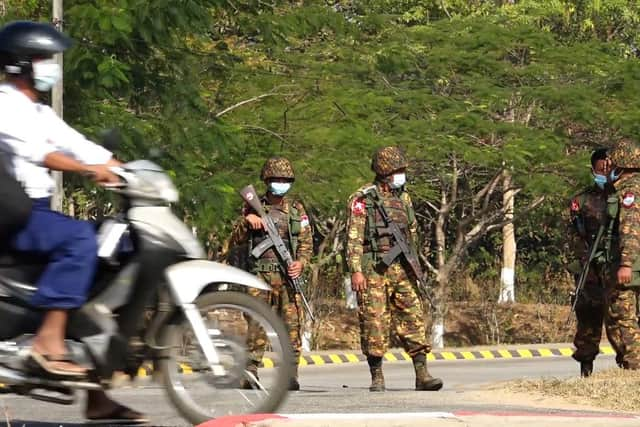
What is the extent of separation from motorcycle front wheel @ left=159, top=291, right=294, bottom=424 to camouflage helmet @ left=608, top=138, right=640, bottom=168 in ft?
19.8

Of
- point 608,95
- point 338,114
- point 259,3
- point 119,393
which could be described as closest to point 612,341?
point 119,393

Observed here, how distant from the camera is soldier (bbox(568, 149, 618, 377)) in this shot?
12.3 metres

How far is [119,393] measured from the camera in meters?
10.9

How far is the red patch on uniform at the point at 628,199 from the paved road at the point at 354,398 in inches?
66.6

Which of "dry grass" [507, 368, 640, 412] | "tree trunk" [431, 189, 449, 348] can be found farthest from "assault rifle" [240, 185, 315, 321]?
"tree trunk" [431, 189, 449, 348]

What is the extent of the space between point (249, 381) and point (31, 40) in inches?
63.5

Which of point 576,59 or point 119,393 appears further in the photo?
point 576,59

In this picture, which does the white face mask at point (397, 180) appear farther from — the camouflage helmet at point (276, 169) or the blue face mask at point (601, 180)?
the blue face mask at point (601, 180)

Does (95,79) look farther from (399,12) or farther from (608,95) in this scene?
(399,12)

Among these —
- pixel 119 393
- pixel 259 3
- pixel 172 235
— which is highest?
pixel 259 3

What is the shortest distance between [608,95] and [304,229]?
1407 centimetres

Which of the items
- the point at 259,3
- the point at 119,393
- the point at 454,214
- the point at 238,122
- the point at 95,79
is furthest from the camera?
the point at 454,214

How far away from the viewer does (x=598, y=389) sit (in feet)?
34.6

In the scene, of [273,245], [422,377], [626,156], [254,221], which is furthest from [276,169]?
[626,156]
